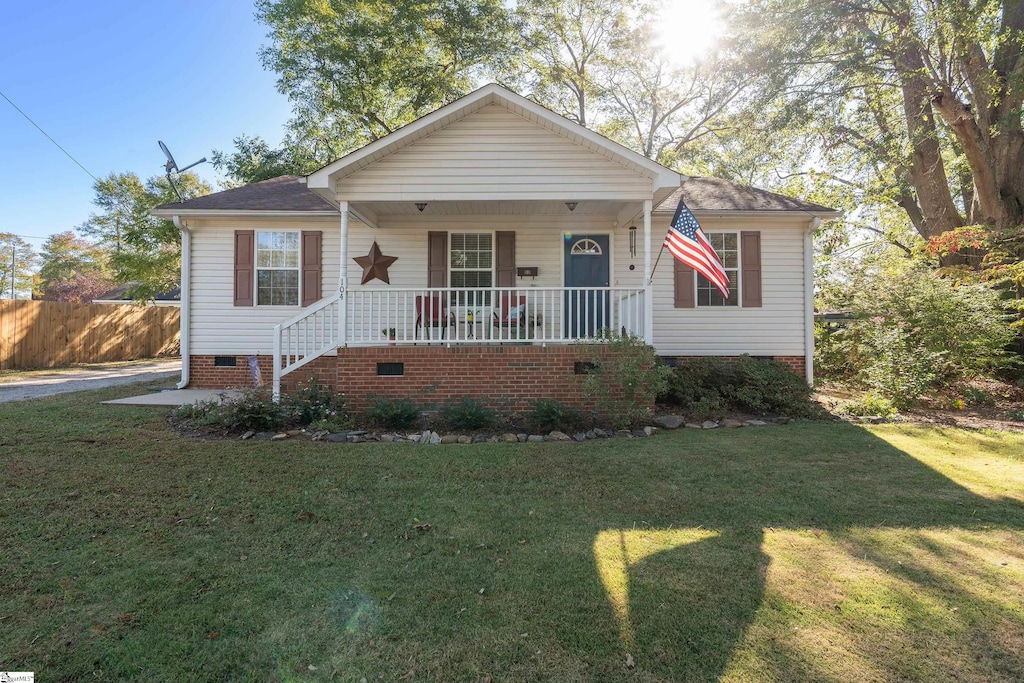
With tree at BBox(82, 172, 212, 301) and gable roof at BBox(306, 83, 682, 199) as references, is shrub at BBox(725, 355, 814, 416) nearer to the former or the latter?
gable roof at BBox(306, 83, 682, 199)

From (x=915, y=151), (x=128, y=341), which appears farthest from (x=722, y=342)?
(x=128, y=341)

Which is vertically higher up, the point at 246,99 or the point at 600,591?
the point at 246,99

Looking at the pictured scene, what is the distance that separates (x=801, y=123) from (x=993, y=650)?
15.0 m

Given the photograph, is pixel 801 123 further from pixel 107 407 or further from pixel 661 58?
pixel 107 407

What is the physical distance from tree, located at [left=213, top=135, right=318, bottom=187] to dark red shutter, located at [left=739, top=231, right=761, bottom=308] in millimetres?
13928

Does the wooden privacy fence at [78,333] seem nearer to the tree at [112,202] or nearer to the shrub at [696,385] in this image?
the tree at [112,202]

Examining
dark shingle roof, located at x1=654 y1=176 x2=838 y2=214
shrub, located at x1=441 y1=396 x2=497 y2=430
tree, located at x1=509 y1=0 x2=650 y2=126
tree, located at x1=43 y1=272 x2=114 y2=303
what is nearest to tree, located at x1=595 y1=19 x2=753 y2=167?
tree, located at x1=509 y1=0 x2=650 y2=126

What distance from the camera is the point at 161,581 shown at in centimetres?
263

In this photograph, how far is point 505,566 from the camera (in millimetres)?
2857

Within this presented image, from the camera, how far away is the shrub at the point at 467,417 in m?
6.54

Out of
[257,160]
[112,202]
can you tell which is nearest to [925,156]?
[257,160]

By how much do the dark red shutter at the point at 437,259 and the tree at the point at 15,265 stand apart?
42.7 metres

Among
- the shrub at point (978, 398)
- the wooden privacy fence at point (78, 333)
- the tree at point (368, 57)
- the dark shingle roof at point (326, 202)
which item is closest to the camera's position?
the shrub at point (978, 398)

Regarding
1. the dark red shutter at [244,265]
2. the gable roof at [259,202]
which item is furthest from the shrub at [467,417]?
the dark red shutter at [244,265]
